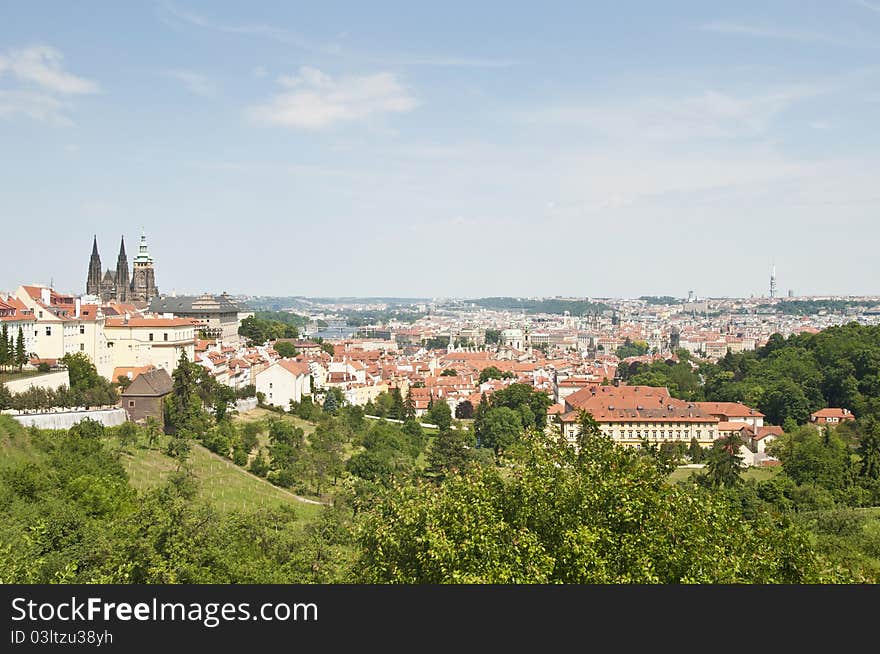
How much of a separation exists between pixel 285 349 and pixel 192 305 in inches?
295

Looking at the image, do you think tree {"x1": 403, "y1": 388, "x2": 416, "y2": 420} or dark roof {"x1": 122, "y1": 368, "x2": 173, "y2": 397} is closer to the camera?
dark roof {"x1": 122, "y1": 368, "x2": 173, "y2": 397}

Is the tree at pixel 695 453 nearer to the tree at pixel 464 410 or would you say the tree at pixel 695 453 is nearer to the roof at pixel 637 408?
the roof at pixel 637 408

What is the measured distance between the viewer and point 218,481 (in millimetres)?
28156

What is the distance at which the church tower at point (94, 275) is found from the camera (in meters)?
66.2

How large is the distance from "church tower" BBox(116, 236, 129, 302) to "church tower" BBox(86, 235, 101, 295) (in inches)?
74.1

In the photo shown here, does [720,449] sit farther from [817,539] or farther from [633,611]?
[633,611]

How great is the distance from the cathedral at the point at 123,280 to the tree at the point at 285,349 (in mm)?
12834

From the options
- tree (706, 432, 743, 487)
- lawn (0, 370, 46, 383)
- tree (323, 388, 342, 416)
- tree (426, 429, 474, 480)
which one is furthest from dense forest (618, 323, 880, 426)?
lawn (0, 370, 46, 383)

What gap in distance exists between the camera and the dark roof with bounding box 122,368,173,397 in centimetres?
3353

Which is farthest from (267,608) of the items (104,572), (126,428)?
(126,428)

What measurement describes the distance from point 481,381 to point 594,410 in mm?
24637

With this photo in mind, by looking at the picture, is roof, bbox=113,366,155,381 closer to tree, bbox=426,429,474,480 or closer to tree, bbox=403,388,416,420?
tree, bbox=426,429,474,480

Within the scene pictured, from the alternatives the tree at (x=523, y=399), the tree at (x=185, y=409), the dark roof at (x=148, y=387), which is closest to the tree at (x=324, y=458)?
the tree at (x=185, y=409)

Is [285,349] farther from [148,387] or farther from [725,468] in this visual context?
[725,468]
